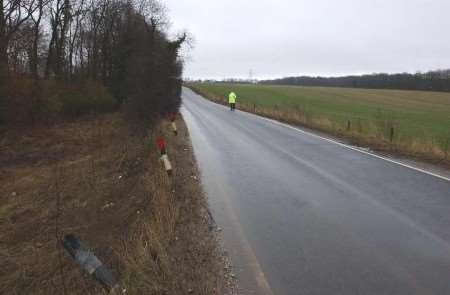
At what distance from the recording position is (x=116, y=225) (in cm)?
770

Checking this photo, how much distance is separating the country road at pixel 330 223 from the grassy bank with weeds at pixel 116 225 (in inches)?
20.2

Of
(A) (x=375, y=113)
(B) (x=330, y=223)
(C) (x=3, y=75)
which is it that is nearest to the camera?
(B) (x=330, y=223)

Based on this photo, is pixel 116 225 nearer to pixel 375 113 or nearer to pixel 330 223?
pixel 330 223

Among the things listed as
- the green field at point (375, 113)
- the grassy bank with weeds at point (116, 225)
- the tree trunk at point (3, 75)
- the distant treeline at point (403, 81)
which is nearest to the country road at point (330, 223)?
the grassy bank with weeds at point (116, 225)

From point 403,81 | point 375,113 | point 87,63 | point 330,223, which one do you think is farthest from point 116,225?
point 403,81

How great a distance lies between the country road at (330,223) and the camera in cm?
489

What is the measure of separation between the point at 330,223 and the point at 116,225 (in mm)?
3686

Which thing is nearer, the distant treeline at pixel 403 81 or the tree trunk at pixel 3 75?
the tree trunk at pixel 3 75

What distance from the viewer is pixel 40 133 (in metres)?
25.3

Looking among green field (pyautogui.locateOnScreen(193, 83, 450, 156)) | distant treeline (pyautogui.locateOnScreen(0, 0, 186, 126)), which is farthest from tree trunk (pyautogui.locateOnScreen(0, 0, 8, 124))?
green field (pyautogui.locateOnScreen(193, 83, 450, 156))

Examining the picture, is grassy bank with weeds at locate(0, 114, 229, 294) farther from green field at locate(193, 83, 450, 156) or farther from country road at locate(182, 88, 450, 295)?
green field at locate(193, 83, 450, 156)

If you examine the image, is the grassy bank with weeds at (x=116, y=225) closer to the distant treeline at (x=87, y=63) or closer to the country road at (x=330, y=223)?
the country road at (x=330, y=223)

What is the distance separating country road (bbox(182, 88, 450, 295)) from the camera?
4887mm

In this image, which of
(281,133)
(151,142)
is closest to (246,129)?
(281,133)
